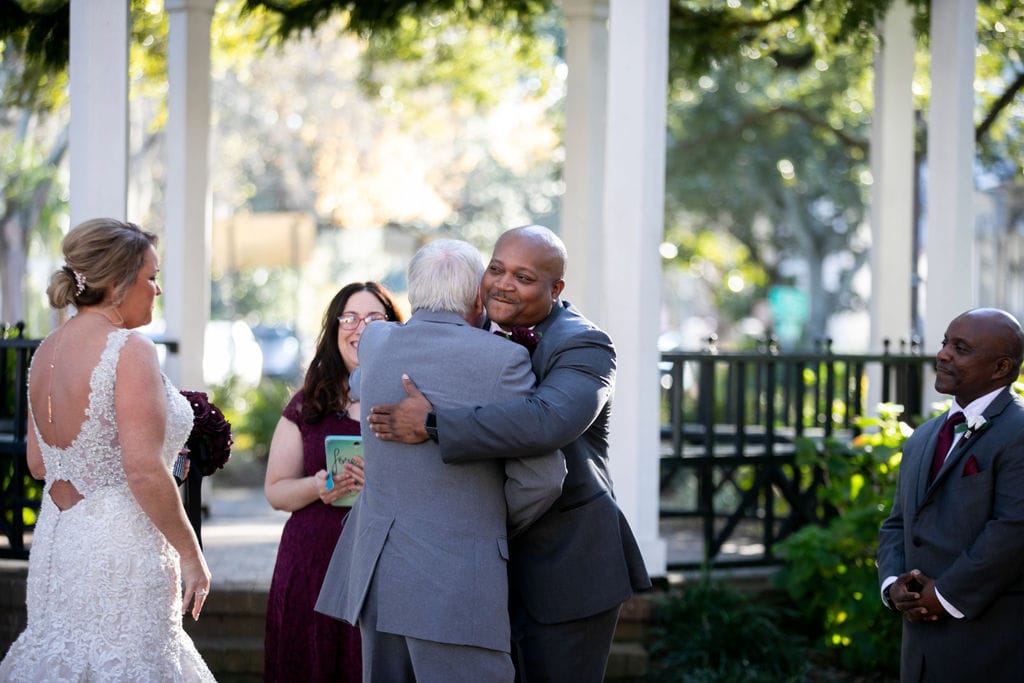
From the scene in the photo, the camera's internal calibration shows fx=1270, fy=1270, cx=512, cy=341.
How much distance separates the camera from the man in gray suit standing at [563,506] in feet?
12.5

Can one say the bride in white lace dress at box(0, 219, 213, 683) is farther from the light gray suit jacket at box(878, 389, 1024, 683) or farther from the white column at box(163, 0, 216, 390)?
the white column at box(163, 0, 216, 390)

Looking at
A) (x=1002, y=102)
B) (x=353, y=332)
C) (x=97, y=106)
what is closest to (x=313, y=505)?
(x=353, y=332)

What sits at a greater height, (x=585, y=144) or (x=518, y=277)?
(x=585, y=144)

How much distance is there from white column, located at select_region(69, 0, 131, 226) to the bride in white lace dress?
2.53 metres

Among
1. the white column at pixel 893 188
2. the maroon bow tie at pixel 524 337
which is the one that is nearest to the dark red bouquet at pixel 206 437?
the maroon bow tie at pixel 524 337

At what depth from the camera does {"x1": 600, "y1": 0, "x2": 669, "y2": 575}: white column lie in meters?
6.69

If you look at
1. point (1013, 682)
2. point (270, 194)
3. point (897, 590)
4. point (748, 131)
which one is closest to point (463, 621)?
point (897, 590)

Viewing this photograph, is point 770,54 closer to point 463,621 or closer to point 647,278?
point 647,278

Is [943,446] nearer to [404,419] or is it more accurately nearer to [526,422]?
[526,422]

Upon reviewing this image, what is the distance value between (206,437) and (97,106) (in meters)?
2.52

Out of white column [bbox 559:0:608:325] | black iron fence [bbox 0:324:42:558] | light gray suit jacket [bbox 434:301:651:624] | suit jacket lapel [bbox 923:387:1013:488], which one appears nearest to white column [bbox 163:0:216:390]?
Result: black iron fence [bbox 0:324:42:558]

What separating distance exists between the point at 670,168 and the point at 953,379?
1907cm

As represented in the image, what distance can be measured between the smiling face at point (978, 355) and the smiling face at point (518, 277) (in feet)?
4.66

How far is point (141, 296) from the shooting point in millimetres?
4121
